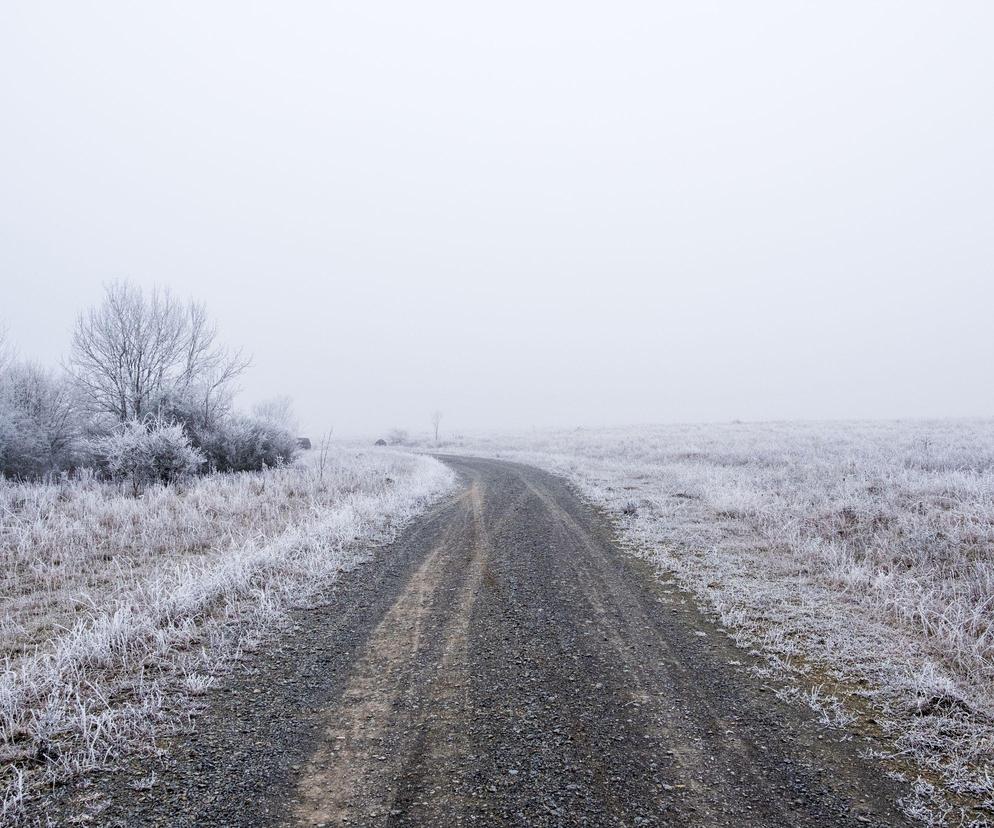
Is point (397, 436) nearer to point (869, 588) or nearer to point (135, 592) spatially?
point (135, 592)

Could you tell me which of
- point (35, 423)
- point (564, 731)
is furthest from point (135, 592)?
point (35, 423)

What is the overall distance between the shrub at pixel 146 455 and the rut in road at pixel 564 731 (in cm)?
1453

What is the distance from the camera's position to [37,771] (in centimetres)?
385

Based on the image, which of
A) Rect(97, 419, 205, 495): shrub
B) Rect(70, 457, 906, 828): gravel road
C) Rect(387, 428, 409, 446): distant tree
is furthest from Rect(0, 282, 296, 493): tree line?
Rect(387, 428, 409, 446): distant tree

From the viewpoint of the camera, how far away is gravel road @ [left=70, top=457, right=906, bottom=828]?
11.6 feet

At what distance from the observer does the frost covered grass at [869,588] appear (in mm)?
4398

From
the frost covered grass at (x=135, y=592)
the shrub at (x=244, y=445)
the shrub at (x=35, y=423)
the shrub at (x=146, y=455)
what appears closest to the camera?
the frost covered grass at (x=135, y=592)

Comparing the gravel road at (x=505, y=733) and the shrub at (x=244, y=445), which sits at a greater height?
the shrub at (x=244, y=445)

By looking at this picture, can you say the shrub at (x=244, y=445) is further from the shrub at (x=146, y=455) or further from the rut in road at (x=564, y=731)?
the rut in road at (x=564, y=731)

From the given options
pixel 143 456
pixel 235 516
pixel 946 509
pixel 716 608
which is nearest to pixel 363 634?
pixel 716 608

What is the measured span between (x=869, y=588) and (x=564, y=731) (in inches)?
245

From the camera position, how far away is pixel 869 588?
782cm

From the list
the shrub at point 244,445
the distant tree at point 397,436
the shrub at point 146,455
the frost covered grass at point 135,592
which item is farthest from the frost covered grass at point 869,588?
the distant tree at point 397,436

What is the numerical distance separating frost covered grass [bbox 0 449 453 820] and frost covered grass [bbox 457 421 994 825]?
620 centimetres
